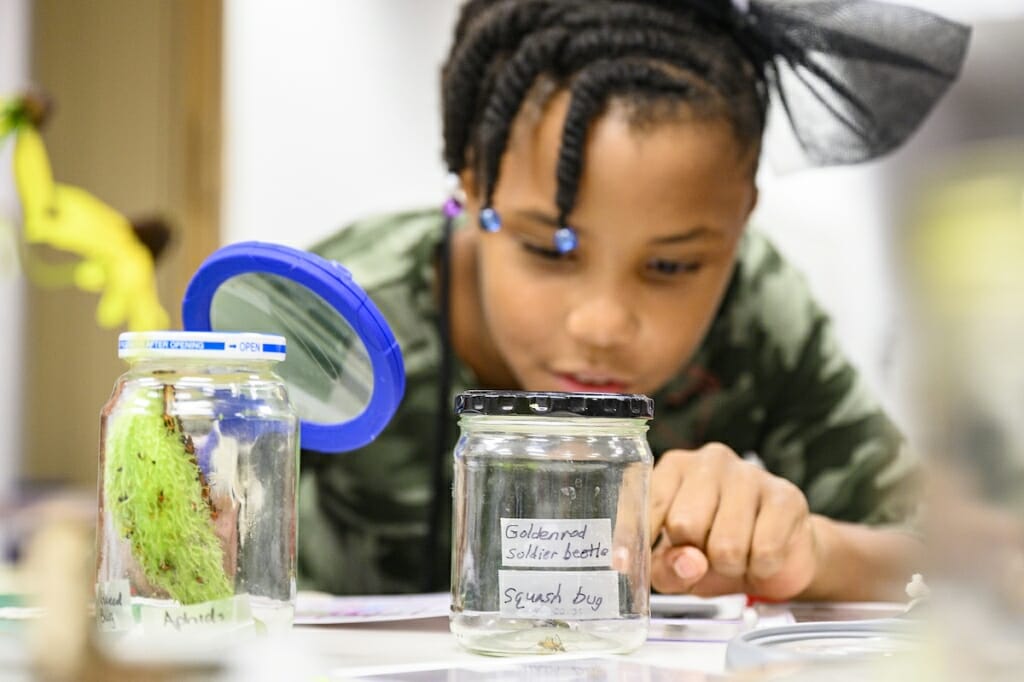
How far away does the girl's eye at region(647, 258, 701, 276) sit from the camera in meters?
0.70

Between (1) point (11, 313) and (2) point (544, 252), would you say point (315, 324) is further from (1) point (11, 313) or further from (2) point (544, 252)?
(1) point (11, 313)

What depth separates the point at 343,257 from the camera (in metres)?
0.90

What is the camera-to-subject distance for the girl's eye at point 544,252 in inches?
27.6

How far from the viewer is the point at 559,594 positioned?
0.40m

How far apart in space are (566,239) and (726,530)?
0.72ft

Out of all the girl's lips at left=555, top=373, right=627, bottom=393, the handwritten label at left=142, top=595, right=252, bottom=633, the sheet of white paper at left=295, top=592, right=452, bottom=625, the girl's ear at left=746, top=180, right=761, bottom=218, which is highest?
the girl's ear at left=746, top=180, right=761, bottom=218

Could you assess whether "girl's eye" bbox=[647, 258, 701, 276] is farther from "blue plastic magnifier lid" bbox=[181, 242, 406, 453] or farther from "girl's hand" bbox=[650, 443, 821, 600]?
"blue plastic magnifier lid" bbox=[181, 242, 406, 453]

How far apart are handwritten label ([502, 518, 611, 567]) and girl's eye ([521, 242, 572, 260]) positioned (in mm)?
310

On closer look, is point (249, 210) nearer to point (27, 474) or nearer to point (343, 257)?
point (343, 257)

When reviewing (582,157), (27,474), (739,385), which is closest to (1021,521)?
(582,157)

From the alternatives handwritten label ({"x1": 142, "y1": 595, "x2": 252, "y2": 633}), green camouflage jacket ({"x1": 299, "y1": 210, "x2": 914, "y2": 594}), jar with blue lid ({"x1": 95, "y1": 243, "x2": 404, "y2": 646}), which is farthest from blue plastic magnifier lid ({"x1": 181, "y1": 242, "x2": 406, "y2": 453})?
green camouflage jacket ({"x1": 299, "y1": 210, "x2": 914, "y2": 594})

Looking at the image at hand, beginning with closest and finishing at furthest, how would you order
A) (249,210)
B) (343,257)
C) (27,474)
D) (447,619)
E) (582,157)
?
1. (447,619)
2. (582,157)
3. (343,257)
4. (249,210)
5. (27,474)

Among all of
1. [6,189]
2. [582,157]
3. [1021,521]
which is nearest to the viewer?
[1021,521]

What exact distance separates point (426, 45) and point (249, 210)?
30cm
